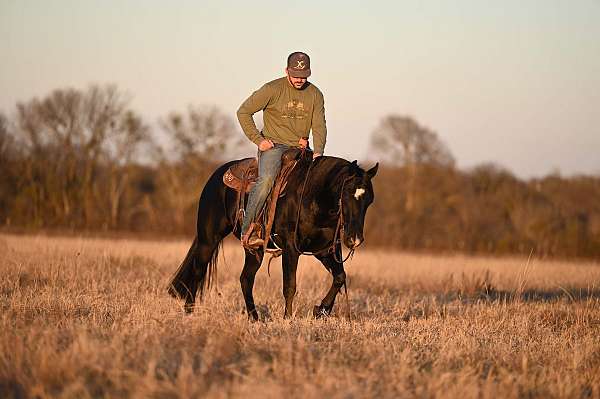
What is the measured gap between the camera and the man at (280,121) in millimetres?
8672

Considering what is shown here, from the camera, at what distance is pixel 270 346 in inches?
225

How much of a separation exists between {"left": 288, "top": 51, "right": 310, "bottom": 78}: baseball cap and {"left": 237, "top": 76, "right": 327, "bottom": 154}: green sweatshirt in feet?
1.06

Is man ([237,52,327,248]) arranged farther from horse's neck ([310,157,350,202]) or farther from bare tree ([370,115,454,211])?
bare tree ([370,115,454,211])

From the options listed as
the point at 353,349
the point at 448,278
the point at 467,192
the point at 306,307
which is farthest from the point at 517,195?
the point at 353,349

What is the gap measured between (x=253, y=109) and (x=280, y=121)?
36 centimetres

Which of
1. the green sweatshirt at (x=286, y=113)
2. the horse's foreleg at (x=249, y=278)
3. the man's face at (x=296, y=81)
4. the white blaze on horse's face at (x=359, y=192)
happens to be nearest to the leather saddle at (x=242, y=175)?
the green sweatshirt at (x=286, y=113)

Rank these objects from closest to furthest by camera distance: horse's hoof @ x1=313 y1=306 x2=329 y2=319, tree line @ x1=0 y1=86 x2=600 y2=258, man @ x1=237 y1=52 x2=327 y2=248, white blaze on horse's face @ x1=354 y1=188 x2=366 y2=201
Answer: white blaze on horse's face @ x1=354 y1=188 x2=366 y2=201 → horse's hoof @ x1=313 y1=306 x2=329 y2=319 → man @ x1=237 y1=52 x2=327 y2=248 → tree line @ x1=0 y1=86 x2=600 y2=258

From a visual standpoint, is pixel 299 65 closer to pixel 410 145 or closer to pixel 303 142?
pixel 303 142

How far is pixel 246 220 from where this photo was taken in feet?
29.0

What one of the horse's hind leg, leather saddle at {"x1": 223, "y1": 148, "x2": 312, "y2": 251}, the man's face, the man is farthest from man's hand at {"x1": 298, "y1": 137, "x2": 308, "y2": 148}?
the horse's hind leg

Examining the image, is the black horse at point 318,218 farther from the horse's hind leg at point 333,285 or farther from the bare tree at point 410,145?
the bare tree at point 410,145

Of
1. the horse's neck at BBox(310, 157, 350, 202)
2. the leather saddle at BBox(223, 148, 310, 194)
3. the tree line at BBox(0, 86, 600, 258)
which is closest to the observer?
the horse's neck at BBox(310, 157, 350, 202)

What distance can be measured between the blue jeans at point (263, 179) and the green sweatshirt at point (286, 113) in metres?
0.22

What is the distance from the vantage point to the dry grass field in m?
4.77
